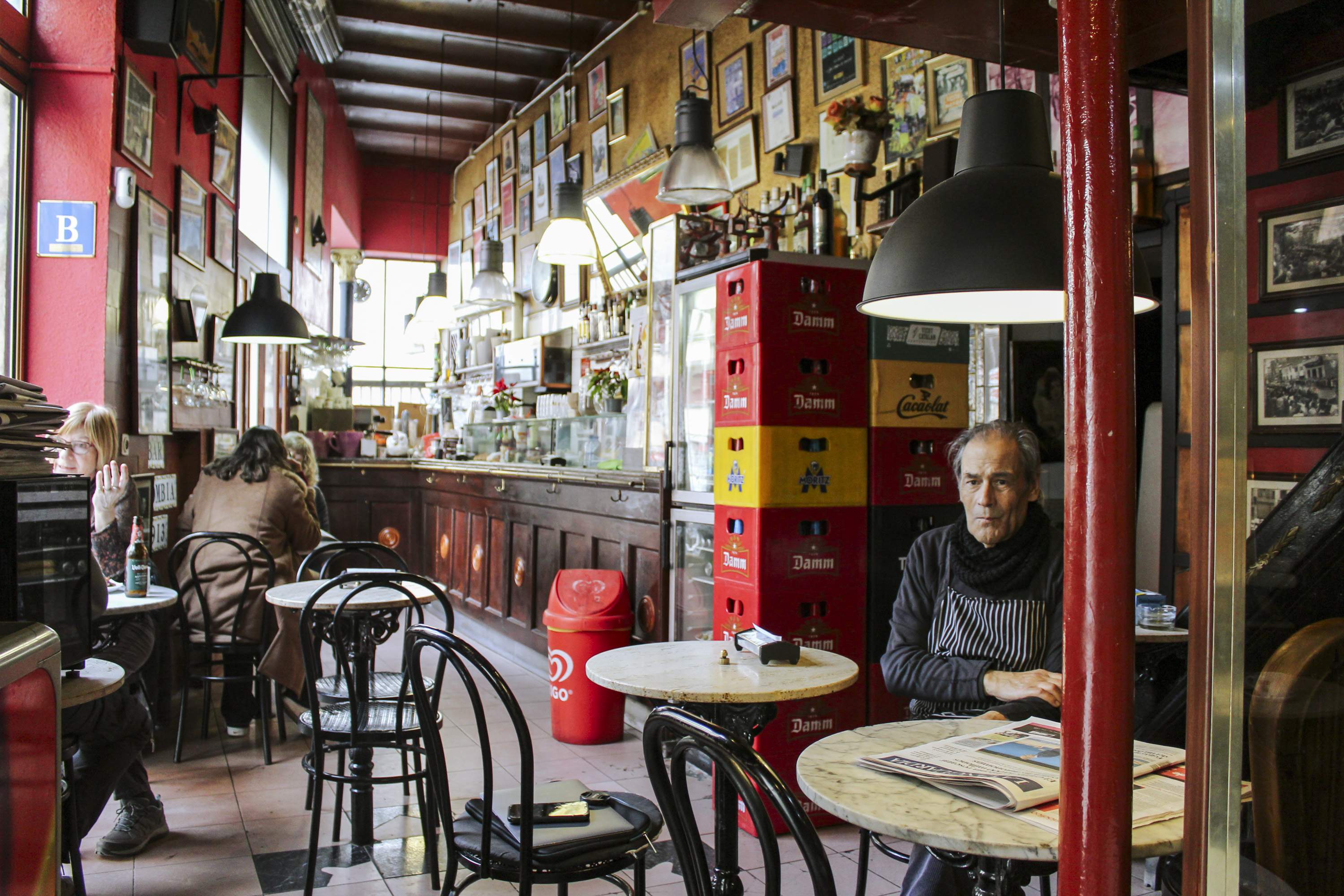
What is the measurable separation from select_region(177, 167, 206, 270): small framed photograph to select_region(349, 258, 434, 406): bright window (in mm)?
7890

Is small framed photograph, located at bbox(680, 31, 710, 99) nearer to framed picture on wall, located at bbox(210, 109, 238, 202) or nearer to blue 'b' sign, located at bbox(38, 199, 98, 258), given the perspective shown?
framed picture on wall, located at bbox(210, 109, 238, 202)

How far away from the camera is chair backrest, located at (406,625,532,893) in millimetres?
2033

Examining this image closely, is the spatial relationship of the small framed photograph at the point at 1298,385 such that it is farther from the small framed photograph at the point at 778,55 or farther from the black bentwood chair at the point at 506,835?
the small framed photograph at the point at 778,55

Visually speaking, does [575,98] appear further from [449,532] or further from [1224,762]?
[1224,762]

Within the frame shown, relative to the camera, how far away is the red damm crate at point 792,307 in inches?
154

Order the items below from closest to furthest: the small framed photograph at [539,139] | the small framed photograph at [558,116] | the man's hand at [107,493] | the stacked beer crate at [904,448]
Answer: the stacked beer crate at [904,448], the man's hand at [107,493], the small framed photograph at [558,116], the small framed photograph at [539,139]

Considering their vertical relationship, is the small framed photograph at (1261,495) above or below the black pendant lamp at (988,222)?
below

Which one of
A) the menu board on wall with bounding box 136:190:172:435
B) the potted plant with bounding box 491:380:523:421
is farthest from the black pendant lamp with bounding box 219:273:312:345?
the potted plant with bounding box 491:380:523:421

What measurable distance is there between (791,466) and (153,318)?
3.58 meters

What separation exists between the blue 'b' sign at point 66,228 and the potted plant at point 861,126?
354 centimetres

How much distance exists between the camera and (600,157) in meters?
8.45

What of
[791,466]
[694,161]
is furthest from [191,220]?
[791,466]

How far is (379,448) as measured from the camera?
31.4 feet

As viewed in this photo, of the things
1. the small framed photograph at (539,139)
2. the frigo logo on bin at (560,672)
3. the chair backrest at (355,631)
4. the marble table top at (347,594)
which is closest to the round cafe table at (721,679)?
the chair backrest at (355,631)
